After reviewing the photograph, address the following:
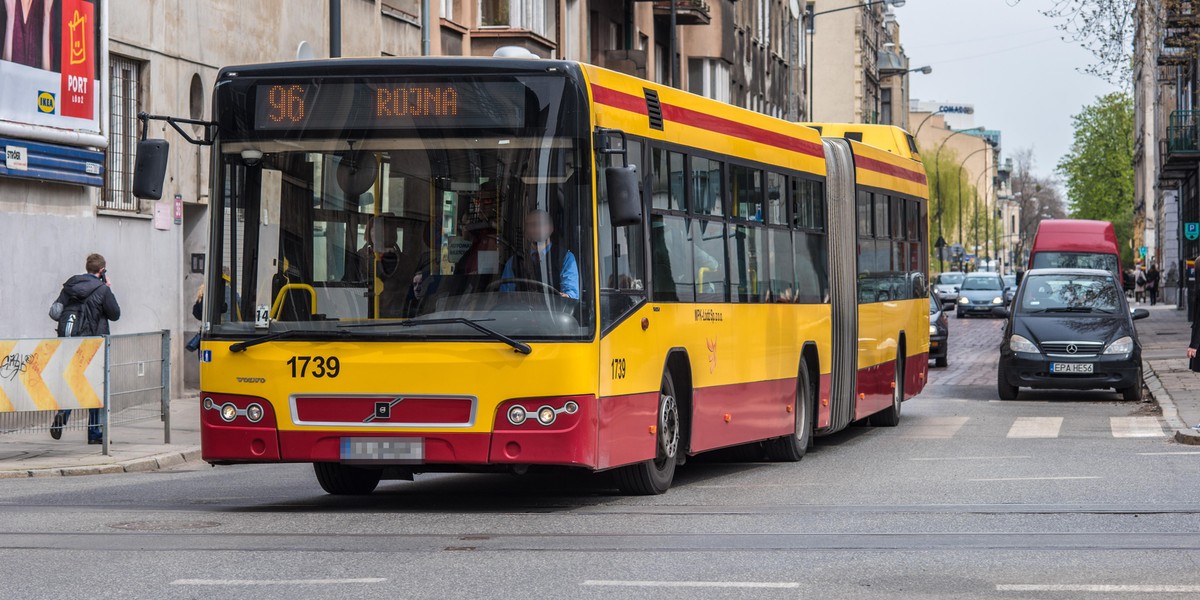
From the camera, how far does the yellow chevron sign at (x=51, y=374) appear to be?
15.8 m

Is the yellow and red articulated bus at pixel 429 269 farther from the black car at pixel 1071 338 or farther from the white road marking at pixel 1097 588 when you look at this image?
the black car at pixel 1071 338

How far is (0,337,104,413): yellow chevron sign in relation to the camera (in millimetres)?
15758

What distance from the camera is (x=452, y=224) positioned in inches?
431

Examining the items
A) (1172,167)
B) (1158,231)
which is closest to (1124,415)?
(1172,167)

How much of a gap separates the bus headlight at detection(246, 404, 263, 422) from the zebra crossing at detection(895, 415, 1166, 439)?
8.96m

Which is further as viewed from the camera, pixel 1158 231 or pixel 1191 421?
pixel 1158 231

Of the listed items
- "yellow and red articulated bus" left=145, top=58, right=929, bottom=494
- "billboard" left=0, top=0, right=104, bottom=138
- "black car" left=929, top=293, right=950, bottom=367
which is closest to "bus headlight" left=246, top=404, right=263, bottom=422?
"yellow and red articulated bus" left=145, top=58, right=929, bottom=494

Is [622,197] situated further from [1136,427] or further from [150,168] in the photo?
[1136,427]

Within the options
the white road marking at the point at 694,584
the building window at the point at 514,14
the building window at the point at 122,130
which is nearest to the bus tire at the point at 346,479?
the white road marking at the point at 694,584

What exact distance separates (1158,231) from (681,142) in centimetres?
7929

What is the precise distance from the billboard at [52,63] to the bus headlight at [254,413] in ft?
32.7

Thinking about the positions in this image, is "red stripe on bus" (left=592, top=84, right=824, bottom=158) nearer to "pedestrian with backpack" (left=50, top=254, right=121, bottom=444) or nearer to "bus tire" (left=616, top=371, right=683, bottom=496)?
"bus tire" (left=616, top=371, right=683, bottom=496)

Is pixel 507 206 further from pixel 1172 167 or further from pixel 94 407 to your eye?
pixel 1172 167

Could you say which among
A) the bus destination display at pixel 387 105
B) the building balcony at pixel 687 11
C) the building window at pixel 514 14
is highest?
the building balcony at pixel 687 11
